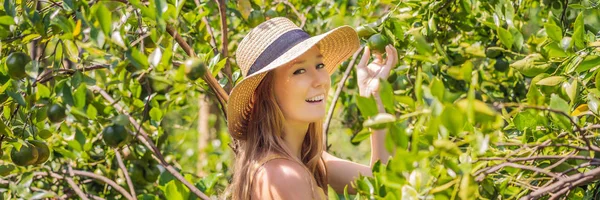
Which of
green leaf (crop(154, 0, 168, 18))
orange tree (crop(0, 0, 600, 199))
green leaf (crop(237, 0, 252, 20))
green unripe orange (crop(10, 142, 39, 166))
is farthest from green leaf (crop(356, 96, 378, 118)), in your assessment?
green leaf (crop(237, 0, 252, 20))

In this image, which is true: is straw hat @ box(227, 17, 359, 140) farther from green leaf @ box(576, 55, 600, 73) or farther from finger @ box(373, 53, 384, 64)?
green leaf @ box(576, 55, 600, 73)

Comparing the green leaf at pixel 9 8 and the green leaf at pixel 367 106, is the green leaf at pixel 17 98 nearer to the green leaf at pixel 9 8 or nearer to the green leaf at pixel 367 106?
the green leaf at pixel 9 8

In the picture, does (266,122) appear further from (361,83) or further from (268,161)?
(361,83)

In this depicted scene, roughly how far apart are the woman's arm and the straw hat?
→ 9 centimetres

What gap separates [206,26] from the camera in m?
2.31

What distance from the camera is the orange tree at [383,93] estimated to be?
1.10 meters

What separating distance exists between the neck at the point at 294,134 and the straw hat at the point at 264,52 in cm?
11

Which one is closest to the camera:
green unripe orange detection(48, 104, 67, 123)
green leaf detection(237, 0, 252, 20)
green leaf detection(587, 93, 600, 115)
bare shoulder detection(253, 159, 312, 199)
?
green leaf detection(587, 93, 600, 115)

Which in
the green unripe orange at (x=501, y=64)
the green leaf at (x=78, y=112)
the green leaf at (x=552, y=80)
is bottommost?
the green unripe orange at (x=501, y=64)

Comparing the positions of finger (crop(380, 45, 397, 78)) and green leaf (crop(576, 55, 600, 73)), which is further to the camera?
finger (crop(380, 45, 397, 78))

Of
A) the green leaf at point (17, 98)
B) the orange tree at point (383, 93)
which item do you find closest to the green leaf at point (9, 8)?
the orange tree at point (383, 93)

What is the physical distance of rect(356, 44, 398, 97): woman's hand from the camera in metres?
2.01

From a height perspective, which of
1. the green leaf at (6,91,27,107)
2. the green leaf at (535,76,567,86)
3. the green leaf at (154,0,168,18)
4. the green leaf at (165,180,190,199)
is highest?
the green leaf at (154,0,168,18)

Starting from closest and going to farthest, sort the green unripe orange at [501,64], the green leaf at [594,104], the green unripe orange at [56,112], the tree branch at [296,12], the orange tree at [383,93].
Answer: the orange tree at [383,93]
the green leaf at [594,104]
the green unripe orange at [56,112]
the green unripe orange at [501,64]
the tree branch at [296,12]
